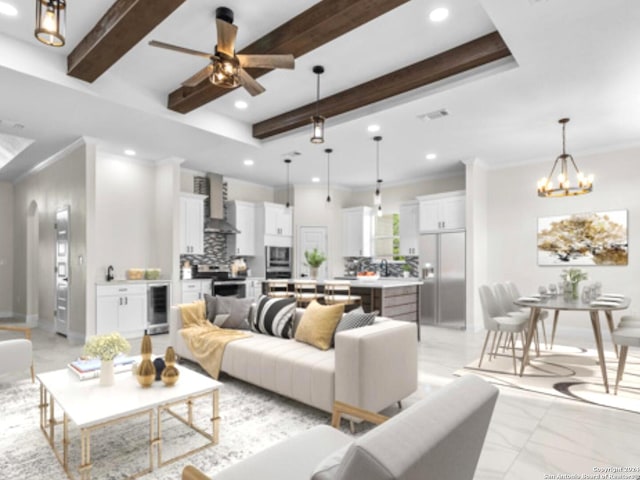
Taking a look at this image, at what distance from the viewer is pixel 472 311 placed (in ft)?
21.5

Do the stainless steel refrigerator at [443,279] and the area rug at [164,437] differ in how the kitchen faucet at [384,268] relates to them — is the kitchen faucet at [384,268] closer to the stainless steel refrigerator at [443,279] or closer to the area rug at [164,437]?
the stainless steel refrigerator at [443,279]

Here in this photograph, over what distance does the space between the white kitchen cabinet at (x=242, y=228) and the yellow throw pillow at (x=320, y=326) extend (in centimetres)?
468

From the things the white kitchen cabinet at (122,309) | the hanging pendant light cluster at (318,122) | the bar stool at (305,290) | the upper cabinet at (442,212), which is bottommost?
the white kitchen cabinet at (122,309)

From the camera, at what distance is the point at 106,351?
2463 millimetres

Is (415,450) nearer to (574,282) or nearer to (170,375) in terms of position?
(170,375)

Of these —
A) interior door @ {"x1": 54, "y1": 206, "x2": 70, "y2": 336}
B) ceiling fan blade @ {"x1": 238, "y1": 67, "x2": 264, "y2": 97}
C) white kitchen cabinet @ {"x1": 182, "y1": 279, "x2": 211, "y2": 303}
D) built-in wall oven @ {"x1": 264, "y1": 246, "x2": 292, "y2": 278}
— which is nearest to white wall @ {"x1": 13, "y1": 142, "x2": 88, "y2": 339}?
interior door @ {"x1": 54, "y1": 206, "x2": 70, "y2": 336}

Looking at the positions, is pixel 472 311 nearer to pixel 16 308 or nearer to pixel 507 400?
pixel 507 400

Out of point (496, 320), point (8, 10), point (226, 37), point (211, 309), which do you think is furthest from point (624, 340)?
point (8, 10)

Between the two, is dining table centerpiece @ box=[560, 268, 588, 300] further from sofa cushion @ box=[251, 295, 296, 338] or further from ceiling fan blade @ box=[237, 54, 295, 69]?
ceiling fan blade @ box=[237, 54, 295, 69]

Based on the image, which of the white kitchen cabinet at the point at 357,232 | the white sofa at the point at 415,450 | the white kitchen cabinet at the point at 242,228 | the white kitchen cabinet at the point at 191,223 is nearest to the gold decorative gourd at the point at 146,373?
the white sofa at the point at 415,450

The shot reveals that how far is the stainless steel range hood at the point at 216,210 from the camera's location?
295 inches

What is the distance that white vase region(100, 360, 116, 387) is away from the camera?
251 cm

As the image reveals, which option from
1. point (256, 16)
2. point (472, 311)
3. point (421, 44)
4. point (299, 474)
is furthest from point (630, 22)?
point (472, 311)

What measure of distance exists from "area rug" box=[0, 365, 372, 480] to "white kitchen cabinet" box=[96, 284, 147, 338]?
220 centimetres
